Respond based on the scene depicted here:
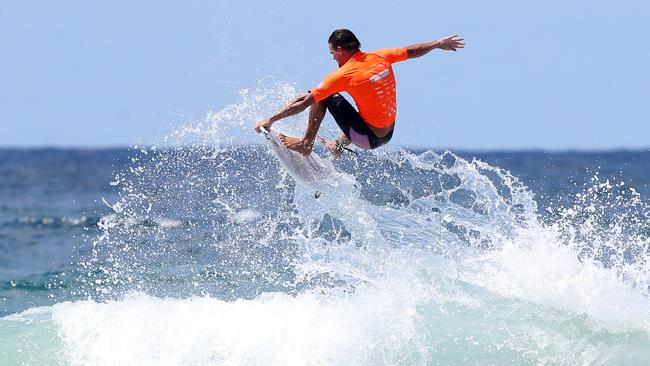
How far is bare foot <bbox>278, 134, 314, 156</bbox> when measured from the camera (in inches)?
420

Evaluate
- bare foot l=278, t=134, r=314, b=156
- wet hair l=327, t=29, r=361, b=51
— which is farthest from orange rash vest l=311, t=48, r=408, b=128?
bare foot l=278, t=134, r=314, b=156

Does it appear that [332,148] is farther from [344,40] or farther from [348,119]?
[344,40]

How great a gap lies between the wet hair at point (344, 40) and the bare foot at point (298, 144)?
111 centimetres

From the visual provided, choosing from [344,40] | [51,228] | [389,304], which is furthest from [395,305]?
[51,228]

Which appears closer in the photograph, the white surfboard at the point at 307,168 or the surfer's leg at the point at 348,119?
the surfer's leg at the point at 348,119

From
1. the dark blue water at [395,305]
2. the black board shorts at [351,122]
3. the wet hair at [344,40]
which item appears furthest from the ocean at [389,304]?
the wet hair at [344,40]

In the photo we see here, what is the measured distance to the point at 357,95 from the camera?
405 inches

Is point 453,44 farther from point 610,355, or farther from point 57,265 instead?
point 57,265

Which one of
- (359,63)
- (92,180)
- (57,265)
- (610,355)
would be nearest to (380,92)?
(359,63)

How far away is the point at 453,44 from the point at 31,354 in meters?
5.93

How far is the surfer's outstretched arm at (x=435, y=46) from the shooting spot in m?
10.6

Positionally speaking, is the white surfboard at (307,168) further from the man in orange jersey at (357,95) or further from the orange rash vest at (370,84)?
the orange rash vest at (370,84)

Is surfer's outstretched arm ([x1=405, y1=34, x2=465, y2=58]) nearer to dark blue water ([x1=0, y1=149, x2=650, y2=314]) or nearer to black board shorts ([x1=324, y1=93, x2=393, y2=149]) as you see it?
black board shorts ([x1=324, y1=93, x2=393, y2=149])

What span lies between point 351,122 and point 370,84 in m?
0.52
